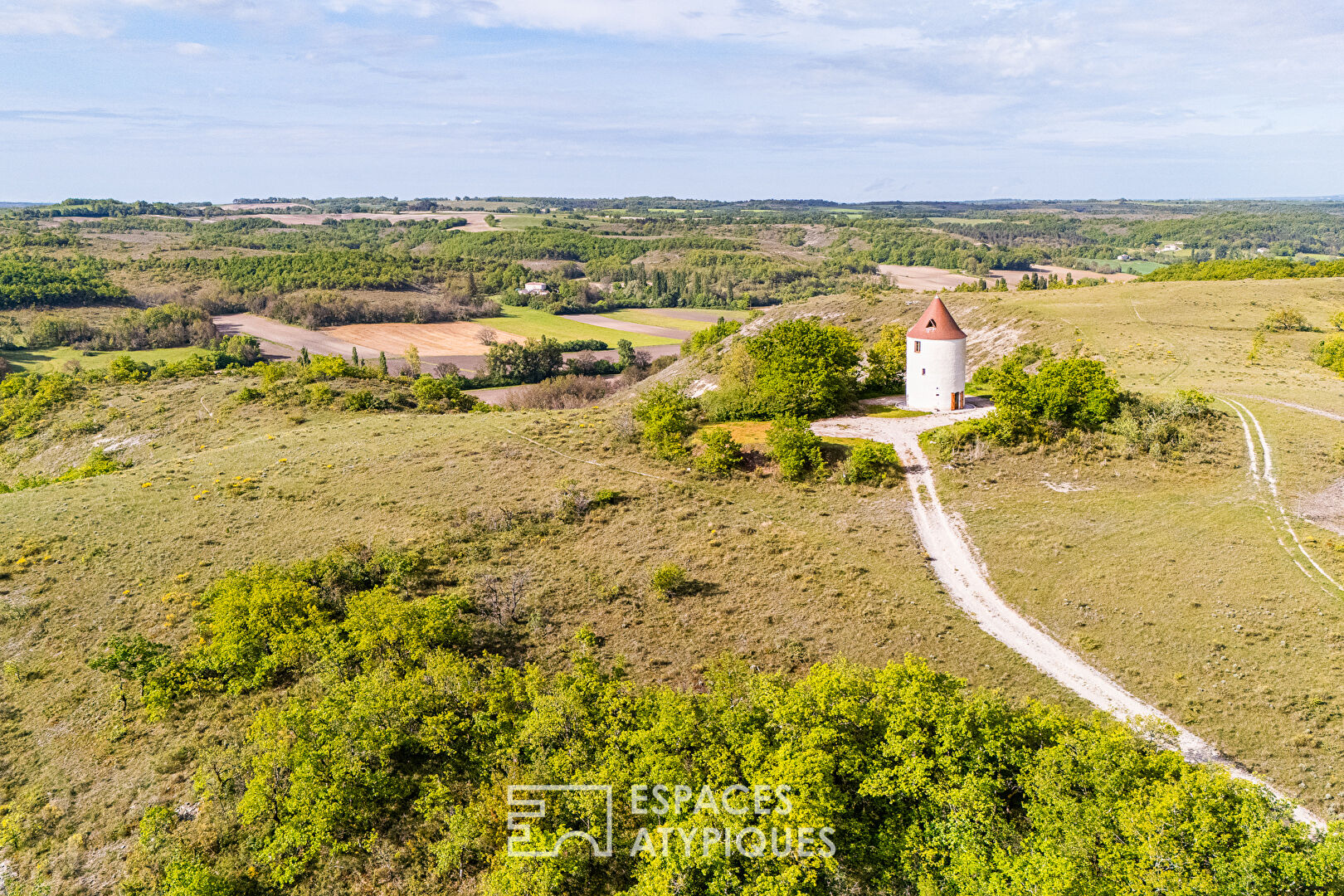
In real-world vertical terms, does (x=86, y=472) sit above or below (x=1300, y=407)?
below

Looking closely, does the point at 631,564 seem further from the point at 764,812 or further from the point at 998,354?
the point at 998,354

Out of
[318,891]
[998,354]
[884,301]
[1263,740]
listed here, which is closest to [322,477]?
[318,891]

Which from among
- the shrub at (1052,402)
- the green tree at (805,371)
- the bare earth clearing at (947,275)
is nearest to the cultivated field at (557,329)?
the bare earth clearing at (947,275)

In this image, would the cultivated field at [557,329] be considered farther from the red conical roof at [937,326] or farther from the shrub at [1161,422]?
the shrub at [1161,422]

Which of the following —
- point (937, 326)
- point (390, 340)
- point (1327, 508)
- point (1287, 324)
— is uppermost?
point (937, 326)

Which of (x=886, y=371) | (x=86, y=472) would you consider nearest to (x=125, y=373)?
(x=86, y=472)

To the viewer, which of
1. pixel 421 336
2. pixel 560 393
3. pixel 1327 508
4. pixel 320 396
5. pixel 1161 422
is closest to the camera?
pixel 1327 508

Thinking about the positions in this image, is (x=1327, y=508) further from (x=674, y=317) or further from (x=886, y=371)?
(x=674, y=317)
